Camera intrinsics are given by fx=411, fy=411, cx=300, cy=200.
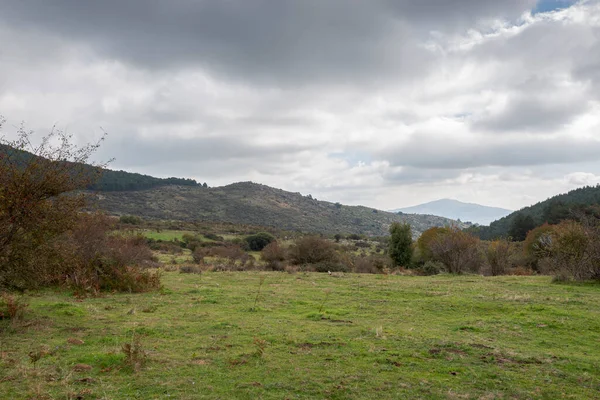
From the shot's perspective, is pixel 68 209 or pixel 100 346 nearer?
pixel 100 346

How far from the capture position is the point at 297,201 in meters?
160

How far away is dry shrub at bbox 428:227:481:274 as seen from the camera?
1462 inches

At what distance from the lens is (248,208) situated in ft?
424

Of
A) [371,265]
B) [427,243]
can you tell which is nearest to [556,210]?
[427,243]

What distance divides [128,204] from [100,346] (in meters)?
111

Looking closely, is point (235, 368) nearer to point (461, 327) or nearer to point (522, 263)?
point (461, 327)

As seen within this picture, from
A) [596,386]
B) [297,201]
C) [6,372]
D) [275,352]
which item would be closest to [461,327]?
[596,386]

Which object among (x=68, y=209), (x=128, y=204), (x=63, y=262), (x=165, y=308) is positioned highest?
(x=128, y=204)

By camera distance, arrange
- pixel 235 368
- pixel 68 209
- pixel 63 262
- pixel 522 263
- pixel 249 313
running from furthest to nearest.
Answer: pixel 522 263 → pixel 249 313 → pixel 63 262 → pixel 68 209 → pixel 235 368

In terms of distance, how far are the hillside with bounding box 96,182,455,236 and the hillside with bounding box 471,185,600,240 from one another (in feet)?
64.9

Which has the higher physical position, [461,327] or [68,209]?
[68,209]

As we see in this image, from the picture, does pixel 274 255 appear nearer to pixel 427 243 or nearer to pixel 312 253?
pixel 312 253

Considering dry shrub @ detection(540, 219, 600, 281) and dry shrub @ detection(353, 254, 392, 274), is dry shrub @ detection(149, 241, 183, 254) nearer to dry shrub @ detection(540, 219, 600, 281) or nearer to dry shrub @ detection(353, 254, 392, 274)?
dry shrub @ detection(353, 254, 392, 274)

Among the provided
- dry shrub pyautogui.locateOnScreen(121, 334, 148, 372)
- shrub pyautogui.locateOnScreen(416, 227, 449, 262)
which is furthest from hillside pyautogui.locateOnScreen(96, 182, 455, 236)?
dry shrub pyautogui.locateOnScreen(121, 334, 148, 372)
